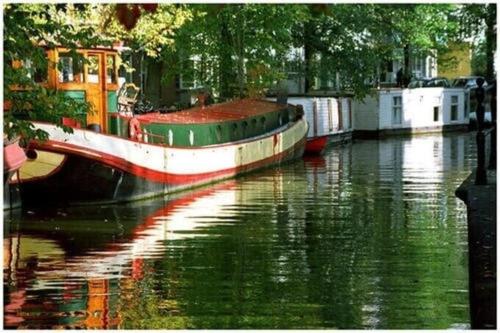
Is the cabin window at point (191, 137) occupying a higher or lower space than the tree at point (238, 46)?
lower

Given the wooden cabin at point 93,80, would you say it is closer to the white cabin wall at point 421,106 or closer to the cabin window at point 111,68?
the cabin window at point 111,68

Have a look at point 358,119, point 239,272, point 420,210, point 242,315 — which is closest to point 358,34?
point 358,119

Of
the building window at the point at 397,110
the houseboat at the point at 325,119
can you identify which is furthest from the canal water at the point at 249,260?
the building window at the point at 397,110

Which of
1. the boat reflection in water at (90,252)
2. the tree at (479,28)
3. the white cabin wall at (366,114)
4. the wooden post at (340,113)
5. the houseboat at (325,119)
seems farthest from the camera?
the white cabin wall at (366,114)

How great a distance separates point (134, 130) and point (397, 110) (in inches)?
972

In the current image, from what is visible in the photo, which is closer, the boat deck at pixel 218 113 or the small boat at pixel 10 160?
the small boat at pixel 10 160

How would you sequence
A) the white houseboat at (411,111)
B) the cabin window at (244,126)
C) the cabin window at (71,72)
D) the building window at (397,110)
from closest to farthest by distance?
the cabin window at (71,72) < the cabin window at (244,126) < the white houseboat at (411,111) < the building window at (397,110)

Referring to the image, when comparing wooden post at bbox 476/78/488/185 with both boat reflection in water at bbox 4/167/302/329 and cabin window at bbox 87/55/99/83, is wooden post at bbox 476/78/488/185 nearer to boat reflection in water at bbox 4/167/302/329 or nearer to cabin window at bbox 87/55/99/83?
boat reflection in water at bbox 4/167/302/329

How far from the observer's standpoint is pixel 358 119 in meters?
44.9

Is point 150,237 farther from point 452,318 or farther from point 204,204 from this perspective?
point 452,318

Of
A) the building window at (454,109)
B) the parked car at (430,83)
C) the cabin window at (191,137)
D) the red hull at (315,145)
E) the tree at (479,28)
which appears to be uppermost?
the tree at (479,28)

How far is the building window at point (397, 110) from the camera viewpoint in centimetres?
4569

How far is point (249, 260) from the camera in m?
13.5

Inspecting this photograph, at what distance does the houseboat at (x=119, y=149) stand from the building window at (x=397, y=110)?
1782 centimetres
